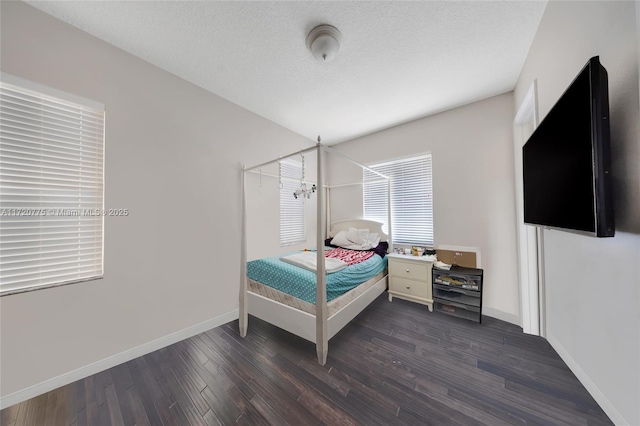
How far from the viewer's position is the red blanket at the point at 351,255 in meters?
2.57

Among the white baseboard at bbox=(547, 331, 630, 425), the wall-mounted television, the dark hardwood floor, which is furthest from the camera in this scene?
the dark hardwood floor

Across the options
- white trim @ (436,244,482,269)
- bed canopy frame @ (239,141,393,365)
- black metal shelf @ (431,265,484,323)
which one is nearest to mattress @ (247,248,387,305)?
bed canopy frame @ (239,141,393,365)

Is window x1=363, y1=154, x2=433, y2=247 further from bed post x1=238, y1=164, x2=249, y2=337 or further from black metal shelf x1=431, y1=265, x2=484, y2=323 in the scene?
bed post x1=238, y1=164, x2=249, y2=337

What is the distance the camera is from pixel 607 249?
42.5 inches

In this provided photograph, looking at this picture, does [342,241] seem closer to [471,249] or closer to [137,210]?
[471,249]

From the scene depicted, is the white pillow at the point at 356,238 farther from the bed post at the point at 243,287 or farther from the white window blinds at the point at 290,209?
the bed post at the point at 243,287

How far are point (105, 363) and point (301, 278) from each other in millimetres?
1769

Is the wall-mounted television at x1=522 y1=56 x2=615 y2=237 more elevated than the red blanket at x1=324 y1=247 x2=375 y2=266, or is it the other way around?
the wall-mounted television at x1=522 y1=56 x2=615 y2=237

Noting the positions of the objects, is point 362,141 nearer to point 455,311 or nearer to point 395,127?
point 395,127

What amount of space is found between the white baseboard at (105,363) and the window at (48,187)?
0.71m

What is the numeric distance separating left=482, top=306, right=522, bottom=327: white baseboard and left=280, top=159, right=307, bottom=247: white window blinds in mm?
2747

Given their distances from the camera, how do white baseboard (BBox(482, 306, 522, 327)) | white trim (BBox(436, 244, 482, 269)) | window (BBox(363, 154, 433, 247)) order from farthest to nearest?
window (BBox(363, 154, 433, 247)), white trim (BBox(436, 244, 482, 269)), white baseboard (BBox(482, 306, 522, 327))

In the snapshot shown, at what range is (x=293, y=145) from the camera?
3.53 meters

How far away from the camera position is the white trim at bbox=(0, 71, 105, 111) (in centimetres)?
139
